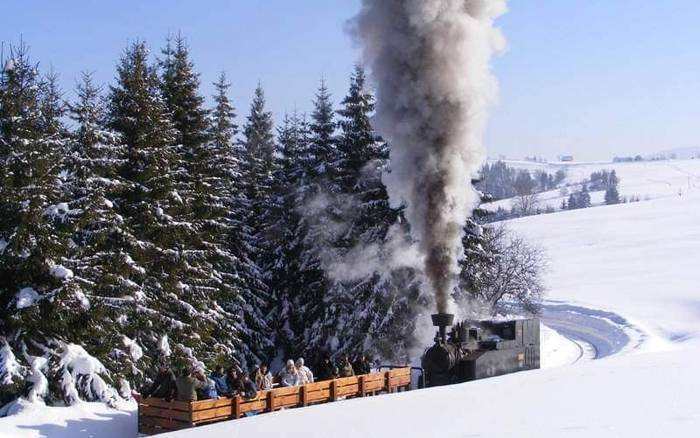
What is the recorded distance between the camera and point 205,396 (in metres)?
16.0

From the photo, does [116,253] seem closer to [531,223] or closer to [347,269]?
[347,269]

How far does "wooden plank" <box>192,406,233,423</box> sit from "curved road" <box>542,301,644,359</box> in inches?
903

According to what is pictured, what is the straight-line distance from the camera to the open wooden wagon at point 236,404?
15438mm

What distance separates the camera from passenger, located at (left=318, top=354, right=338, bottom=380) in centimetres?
1878

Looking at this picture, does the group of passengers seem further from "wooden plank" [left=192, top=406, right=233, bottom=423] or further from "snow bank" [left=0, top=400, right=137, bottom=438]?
"snow bank" [left=0, top=400, right=137, bottom=438]

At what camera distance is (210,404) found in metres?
15.6

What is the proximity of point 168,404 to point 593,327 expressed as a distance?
115 feet

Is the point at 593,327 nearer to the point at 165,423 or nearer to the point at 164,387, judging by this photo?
the point at 164,387

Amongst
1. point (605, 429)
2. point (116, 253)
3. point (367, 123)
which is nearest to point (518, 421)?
point (605, 429)

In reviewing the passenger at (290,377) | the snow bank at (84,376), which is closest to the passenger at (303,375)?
the passenger at (290,377)

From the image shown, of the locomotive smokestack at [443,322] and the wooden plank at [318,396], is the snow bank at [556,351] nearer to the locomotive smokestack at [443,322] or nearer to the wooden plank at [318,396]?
the locomotive smokestack at [443,322]

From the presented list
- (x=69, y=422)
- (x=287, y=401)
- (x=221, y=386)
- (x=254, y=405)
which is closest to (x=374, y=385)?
(x=287, y=401)

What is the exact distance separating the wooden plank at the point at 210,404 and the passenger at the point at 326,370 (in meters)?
3.50

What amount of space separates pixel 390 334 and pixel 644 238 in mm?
66359
